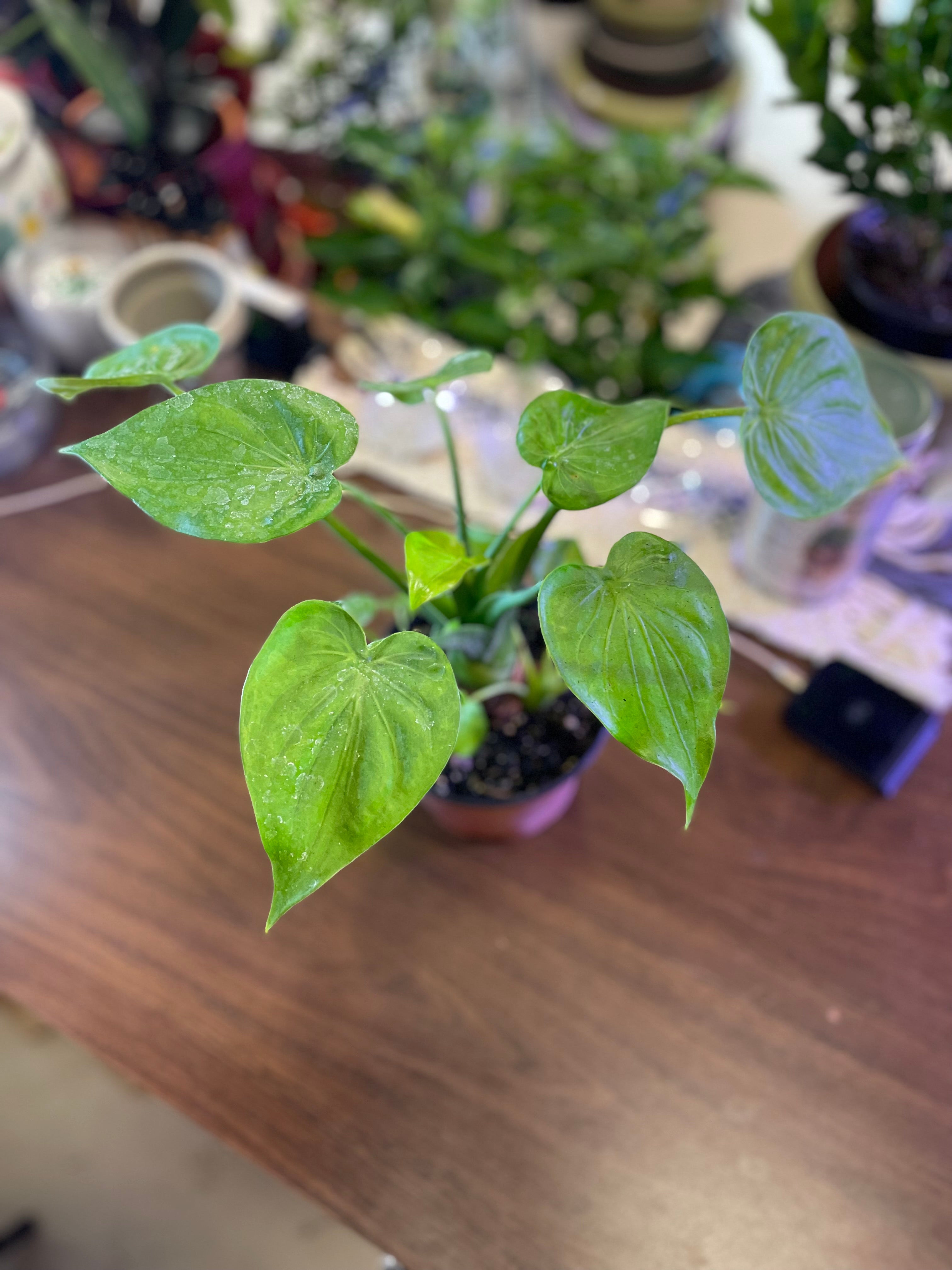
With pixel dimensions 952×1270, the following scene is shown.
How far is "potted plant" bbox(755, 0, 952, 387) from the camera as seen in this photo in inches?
29.4

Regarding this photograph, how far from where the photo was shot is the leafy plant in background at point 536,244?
111 cm

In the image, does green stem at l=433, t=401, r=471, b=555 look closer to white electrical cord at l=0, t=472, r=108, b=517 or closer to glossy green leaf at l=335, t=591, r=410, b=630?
glossy green leaf at l=335, t=591, r=410, b=630

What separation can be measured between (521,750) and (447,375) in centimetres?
28

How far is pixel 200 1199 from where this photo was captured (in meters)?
0.68

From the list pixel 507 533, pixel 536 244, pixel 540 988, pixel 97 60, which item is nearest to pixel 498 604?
pixel 507 533

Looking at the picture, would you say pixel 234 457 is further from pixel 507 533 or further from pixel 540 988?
pixel 540 988

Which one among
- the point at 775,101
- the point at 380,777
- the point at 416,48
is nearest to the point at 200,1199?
the point at 380,777

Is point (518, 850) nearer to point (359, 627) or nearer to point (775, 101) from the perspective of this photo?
point (359, 627)

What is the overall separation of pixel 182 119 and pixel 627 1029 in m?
1.13

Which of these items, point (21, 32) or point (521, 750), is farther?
point (21, 32)

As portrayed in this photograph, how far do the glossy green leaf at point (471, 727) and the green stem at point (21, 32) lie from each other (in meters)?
0.92

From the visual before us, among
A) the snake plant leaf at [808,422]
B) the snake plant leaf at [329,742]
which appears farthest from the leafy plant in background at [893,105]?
the snake plant leaf at [329,742]

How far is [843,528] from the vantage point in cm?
74

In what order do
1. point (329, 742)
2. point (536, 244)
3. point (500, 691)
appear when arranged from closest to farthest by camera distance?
point (329, 742) → point (500, 691) → point (536, 244)
